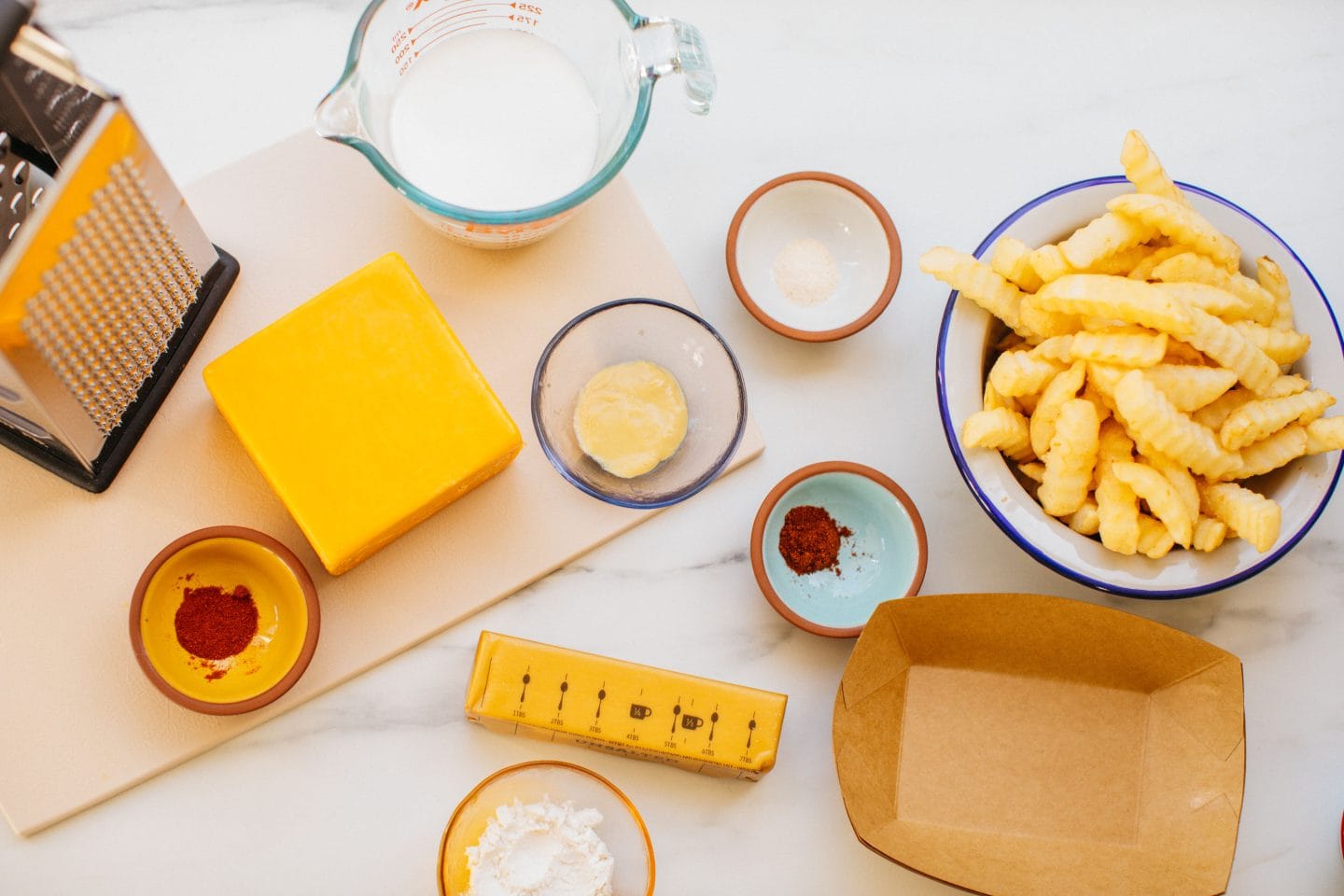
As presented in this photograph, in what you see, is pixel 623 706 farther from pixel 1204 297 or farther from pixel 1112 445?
pixel 1204 297

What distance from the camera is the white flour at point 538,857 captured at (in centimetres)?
132

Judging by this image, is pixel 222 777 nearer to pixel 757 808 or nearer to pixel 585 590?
pixel 585 590

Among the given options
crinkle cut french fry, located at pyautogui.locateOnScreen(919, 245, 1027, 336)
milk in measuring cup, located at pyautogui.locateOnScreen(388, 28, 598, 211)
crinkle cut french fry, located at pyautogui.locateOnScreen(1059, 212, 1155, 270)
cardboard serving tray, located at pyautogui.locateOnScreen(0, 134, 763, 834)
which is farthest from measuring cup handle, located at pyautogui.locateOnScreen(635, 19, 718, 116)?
crinkle cut french fry, located at pyautogui.locateOnScreen(1059, 212, 1155, 270)

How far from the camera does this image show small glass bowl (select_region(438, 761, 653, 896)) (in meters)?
1.34

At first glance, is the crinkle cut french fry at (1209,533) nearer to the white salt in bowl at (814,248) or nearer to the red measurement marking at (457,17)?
the white salt in bowl at (814,248)

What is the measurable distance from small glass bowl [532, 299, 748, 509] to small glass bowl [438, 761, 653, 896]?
370 millimetres

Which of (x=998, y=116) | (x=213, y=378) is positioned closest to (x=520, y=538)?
(x=213, y=378)

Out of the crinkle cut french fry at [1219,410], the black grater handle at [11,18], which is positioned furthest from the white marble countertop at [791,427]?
the black grater handle at [11,18]

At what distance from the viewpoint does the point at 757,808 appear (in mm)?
1480

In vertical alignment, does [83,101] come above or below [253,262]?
above

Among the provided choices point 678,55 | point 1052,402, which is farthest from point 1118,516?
point 678,55

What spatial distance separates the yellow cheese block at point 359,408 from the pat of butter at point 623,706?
238 millimetres

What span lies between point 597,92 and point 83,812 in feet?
3.90

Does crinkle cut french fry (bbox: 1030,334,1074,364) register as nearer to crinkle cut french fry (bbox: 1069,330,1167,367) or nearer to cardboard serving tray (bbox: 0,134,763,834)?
crinkle cut french fry (bbox: 1069,330,1167,367)
